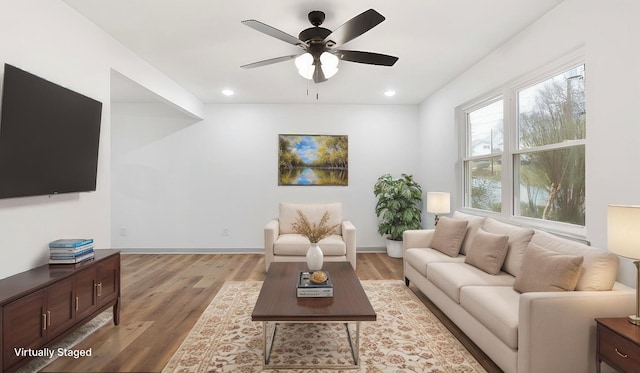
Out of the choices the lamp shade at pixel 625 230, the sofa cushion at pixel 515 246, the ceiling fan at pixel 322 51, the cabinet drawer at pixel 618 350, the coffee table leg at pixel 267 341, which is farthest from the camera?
the sofa cushion at pixel 515 246

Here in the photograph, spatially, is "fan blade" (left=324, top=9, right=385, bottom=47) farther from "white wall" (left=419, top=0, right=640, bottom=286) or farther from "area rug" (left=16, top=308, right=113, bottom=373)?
"area rug" (left=16, top=308, right=113, bottom=373)

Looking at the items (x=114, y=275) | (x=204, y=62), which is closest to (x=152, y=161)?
(x=204, y=62)

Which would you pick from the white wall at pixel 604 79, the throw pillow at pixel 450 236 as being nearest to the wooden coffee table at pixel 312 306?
the throw pillow at pixel 450 236

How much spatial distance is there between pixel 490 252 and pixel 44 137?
3.58 metres

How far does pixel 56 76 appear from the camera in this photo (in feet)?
8.28

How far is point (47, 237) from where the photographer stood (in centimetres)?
246

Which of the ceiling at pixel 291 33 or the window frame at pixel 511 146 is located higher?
the ceiling at pixel 291 33

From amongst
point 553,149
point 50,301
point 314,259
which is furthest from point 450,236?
point 50,301

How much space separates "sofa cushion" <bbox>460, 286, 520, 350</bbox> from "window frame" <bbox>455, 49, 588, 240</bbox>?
0.81 m

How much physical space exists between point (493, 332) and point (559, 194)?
58.9 inches

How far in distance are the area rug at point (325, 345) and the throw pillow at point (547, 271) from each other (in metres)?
0.68

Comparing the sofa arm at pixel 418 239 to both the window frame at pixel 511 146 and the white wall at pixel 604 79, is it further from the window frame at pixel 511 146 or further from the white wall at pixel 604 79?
the white wall at pixel 604 79

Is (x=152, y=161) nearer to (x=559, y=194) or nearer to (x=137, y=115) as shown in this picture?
(x=137, y=115)

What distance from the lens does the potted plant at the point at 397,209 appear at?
544 cm
